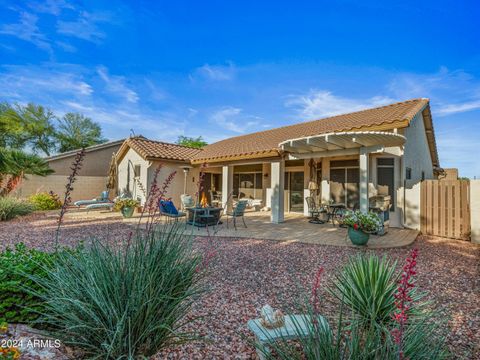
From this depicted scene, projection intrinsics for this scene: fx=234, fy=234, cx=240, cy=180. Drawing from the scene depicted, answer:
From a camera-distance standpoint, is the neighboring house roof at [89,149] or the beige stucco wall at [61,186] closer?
the beige stucco wall at [61,186]

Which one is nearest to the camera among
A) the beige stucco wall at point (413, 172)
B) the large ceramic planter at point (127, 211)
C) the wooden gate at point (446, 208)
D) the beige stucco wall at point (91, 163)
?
the wooden gate at point (446, 208)

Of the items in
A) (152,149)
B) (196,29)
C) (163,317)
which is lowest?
(163,317)

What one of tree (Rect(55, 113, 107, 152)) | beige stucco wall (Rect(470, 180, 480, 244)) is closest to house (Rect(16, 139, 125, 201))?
tree (Rect(55, 113, 107, 152))

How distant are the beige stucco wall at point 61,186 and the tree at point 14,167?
6.26 feet

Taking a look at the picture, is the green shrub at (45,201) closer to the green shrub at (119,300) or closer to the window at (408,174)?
the green shrub at (119,300)

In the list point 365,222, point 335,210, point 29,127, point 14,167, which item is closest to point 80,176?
point 14,167

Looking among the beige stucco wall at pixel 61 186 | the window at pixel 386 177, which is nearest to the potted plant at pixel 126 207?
the beige stucco wall at pixel 61 186

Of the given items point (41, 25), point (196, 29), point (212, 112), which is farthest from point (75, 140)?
point (196, 29)

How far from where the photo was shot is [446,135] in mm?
15406

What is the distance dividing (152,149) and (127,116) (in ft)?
24.9

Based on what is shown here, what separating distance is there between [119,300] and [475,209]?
1043 centimetres

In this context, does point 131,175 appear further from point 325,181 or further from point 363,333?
point 363,333

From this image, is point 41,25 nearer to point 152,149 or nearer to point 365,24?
point 152,149

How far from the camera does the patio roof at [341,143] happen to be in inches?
304
